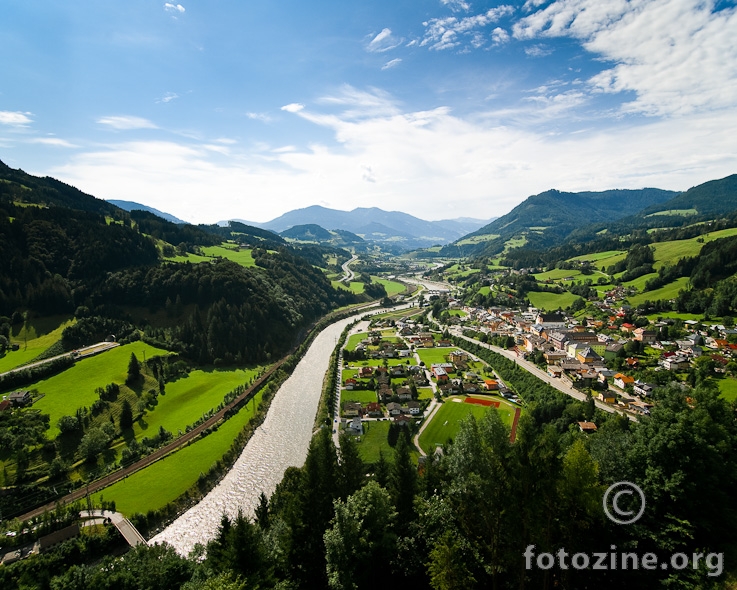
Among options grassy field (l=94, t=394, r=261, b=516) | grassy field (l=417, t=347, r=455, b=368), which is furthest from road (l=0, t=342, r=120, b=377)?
grassy field (l=417, t=347, r=455, b=368)

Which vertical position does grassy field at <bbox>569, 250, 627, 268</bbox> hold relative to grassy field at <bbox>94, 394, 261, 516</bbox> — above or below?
above

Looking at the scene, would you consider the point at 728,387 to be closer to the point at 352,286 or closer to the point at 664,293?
the point at 664,293

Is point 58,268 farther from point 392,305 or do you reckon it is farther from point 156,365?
point 392,305

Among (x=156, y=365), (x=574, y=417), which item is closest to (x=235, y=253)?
(x=156, y=365)

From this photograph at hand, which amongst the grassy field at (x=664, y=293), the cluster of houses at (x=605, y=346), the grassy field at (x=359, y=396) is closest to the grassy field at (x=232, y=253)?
the grassy field at (x=359, y=396)

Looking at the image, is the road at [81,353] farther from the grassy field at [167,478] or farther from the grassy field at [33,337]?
the grassy field at [167,478]

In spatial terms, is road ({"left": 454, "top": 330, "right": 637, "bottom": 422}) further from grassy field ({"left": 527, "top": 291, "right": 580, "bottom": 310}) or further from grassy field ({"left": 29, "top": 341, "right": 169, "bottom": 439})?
grassy field ({"left": 29, "top": 341, "right": 169, "bottom": 439})
